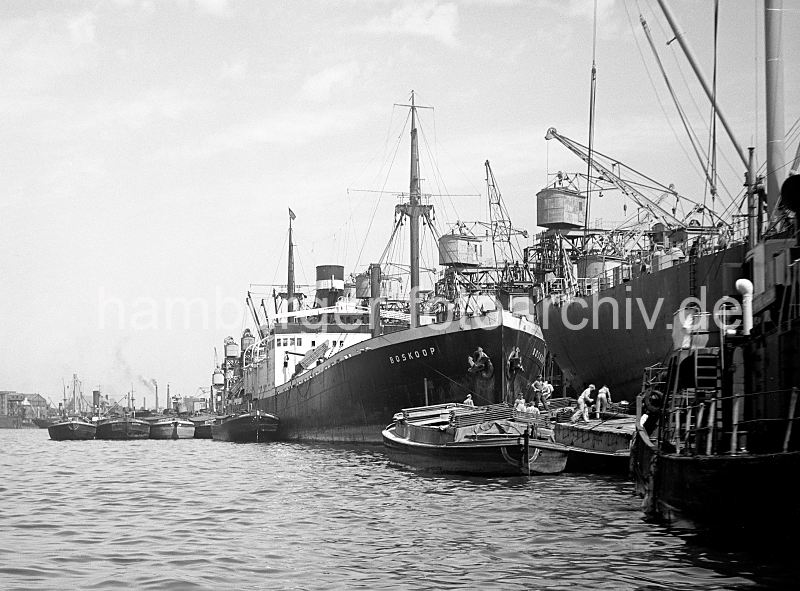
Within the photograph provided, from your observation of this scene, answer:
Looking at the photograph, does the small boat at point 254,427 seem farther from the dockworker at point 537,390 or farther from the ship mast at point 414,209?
the dockworker at point 537,390

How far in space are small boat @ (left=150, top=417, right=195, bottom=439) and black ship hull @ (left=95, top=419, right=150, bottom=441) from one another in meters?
0.55

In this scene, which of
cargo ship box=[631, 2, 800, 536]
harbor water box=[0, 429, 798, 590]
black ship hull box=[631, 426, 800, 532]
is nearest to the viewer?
black ship hull box=[631, 426, 800, 532]

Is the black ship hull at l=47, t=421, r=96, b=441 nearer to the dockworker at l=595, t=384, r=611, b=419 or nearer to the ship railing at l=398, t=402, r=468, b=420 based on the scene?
the ship railing at l=398, t=402, r=468, b=420

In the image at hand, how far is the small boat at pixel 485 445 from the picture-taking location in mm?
25906

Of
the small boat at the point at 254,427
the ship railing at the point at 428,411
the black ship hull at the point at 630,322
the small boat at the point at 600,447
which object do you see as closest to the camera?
the small boat at the point at 600,447

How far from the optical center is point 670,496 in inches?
663

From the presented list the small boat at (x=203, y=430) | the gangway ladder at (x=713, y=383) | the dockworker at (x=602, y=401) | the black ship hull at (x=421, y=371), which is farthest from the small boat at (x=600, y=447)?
the small boat at (x=203, y=430)

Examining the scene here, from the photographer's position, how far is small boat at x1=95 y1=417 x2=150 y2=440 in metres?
77.2

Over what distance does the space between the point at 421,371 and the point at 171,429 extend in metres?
43.3

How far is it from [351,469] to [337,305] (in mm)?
29421

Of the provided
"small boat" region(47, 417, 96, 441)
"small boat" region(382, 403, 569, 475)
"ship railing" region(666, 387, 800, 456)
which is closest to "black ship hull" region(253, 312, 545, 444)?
"small boat" region(382, 403, 569, 475)

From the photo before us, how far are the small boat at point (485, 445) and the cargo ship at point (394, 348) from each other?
7.21 metres

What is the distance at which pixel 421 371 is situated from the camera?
4069 cm

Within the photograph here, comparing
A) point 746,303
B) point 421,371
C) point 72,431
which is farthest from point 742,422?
point 72,431
